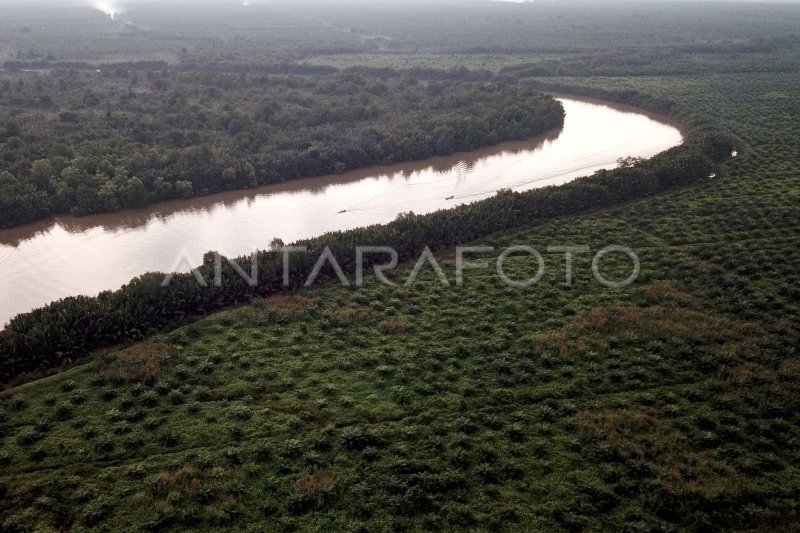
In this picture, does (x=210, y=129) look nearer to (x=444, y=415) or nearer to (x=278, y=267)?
(x=278, y=267)

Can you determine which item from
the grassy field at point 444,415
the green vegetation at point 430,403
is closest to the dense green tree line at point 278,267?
the green vegetation at point 430,403

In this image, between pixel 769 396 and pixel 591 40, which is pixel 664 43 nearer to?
pixel 591 40

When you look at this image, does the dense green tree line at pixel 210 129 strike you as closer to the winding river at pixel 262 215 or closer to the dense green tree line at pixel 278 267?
the winding river at pixel 262 215

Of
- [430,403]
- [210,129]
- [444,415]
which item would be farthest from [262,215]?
[444,415]

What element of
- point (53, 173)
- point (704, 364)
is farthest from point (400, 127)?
point (704, 364)

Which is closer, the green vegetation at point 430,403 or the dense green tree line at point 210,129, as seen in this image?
the green vegetation at point 430,403

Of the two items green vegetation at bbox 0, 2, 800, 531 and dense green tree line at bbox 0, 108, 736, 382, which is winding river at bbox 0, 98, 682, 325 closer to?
dense green tree line at bbox 0, 108, 736, 382
